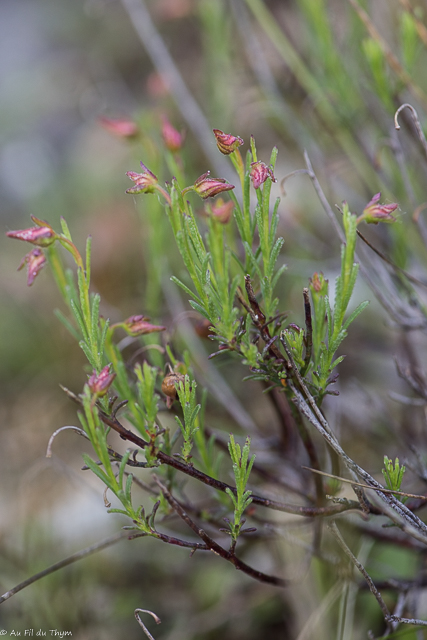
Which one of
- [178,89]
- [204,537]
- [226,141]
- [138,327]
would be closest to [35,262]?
[138,327]

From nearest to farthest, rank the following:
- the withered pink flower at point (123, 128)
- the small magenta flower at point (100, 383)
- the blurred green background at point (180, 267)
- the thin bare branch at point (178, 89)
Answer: the small magenta flower at point (100, 383) < the withered pink flower at point (123, 128) < the blurred green background at point (180, 267) < the thin bare branch at point (178, 89)

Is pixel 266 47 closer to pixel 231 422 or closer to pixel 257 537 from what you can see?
pixel 231 422

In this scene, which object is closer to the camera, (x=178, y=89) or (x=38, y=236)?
(x=38, y=236)

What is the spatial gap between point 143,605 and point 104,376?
1.11m

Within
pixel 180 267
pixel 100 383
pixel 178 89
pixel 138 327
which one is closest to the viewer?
pixel 100 383

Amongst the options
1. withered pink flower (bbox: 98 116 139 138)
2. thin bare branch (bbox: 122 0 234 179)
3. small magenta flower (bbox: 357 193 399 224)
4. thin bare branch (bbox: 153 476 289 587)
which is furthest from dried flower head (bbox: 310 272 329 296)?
thin bare branch (bbox: 122 0 234 179)

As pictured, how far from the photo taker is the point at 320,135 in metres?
1.77

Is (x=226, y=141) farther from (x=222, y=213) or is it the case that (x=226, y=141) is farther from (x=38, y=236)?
(x=38, y=236)

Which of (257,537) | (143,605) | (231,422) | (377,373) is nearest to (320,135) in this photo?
(377,373)

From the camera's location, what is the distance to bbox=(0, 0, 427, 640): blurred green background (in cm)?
122

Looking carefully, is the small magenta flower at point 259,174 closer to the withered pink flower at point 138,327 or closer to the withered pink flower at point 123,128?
the withered pink flower at point 138,327

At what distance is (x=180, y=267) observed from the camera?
2.12m

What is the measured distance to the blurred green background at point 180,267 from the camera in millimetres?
1219

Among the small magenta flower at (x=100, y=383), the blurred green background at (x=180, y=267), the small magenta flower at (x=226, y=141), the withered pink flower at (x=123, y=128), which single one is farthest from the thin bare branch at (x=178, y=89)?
the small magenta flower at (x=100, y=383)
